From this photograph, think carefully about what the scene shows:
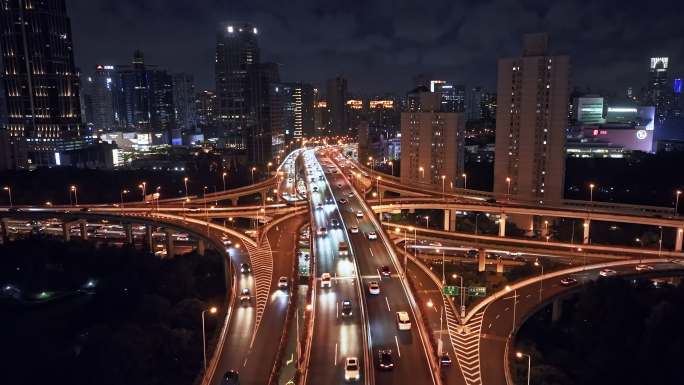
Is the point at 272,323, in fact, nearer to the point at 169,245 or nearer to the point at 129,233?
the point at 169,245

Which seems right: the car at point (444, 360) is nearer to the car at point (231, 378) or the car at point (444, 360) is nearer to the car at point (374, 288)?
the car at point (374, 288)

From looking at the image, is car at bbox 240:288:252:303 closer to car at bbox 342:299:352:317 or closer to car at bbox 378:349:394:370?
car at bbox 342:299:352:317

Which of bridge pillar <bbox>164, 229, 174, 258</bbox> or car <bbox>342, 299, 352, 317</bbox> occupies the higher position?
car <bbox>342, 299, 352, 317</bbox>

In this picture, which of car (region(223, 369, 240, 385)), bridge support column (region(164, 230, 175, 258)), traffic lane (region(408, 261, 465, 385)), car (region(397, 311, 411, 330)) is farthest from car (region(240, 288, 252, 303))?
bridge support column (region(164, 230, 175, 258))

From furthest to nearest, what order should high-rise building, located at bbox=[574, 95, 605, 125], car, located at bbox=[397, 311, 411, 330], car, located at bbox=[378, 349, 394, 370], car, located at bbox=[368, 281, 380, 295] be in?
high-rise building, located at bbox=[574, 95, 605, 125], car, located at bbox=[368, 281, 380, 295], car, located at bbox=[397, 311, 411, 330], car, located at bbox=[378, 349, 394, 370]

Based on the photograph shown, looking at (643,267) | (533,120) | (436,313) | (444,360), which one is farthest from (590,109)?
(444,360)

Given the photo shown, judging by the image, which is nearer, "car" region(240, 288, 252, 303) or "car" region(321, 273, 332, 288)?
"car" region(321, 273, 332, 288)

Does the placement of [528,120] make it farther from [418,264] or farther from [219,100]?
[219,100]
